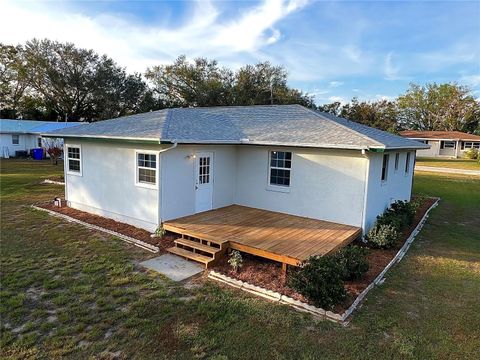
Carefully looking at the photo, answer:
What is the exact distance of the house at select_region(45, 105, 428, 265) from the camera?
8.02 meters

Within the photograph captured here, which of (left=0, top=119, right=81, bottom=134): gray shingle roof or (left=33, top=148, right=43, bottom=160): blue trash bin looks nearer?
(left=33, top=148, right=43, bottom=160): blue trash bin

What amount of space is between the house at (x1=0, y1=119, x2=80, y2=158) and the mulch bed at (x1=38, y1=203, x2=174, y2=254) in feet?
69.8

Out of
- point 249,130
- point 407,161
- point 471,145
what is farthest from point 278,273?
point 471,145

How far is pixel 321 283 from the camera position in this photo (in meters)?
5.11

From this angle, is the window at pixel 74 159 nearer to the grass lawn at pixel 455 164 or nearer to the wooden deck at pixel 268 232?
the wooden deck at pixel 268 232

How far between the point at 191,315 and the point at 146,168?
4863 millimetres

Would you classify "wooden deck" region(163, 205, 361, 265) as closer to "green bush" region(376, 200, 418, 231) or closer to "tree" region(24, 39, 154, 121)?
"green bush" region(376, 200, 418, 231)

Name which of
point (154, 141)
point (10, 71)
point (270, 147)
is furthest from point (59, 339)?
point (10, 71)

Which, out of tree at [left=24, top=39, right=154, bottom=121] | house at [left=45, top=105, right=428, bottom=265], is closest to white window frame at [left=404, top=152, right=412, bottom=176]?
house at [left=45, top=105, right=428, bottom=265]

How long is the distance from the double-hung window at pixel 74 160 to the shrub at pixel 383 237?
9383 millimetres

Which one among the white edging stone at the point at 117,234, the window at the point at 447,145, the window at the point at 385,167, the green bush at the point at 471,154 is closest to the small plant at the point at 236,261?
Answer: the white edging stone at the point at 117,234

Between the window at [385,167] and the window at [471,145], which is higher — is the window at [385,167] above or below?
below

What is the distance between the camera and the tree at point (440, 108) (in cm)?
5022

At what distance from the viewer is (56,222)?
9492mm
